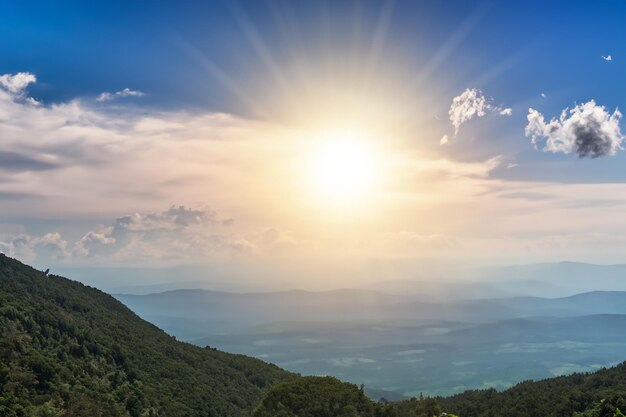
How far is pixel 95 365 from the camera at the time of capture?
69.3 metres

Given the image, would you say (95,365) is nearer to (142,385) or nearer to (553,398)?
(142,385)

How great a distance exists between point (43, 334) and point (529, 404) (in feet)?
249

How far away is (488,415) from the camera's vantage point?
75.8 meters

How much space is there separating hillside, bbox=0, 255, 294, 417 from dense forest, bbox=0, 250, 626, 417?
7.5 inches

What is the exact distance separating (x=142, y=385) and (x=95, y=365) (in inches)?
312

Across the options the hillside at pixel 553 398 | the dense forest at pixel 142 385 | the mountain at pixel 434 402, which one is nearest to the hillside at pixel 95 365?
the dense forest at pixel 142 385

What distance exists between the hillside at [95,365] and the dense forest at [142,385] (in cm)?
19

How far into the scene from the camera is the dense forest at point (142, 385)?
5472 cm

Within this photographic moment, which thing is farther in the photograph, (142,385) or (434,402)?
(434,402)

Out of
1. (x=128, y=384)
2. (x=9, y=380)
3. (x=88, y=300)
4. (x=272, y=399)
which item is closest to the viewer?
(x=9, y=380)

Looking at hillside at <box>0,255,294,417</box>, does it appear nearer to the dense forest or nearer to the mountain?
the dense forest

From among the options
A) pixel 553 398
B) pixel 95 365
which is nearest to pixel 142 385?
pixel 95 365

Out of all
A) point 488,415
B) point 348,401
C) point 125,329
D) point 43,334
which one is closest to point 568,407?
point 488,415

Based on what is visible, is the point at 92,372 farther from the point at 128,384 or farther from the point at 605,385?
the point at 605,385
